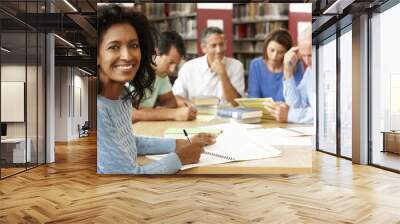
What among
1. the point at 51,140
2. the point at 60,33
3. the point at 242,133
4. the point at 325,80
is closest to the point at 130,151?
the point at 242,133


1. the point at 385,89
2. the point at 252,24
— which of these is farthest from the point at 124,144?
the point at 385,89

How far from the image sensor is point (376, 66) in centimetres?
715

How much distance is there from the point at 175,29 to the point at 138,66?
2.40 ft

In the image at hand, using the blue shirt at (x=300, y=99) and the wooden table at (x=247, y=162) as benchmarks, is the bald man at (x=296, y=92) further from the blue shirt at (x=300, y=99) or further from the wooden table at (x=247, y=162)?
the wooden table at (x=247, y=162)

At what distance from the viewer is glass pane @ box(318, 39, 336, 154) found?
29.8 feet

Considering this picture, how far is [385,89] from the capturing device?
266 inches

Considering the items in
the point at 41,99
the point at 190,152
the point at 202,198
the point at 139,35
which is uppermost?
the point at 139,35

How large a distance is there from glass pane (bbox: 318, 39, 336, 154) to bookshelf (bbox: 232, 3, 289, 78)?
11.4ft

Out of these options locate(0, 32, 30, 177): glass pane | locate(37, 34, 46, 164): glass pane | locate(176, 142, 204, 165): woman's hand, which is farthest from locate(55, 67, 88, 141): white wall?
locate(176, 142, 204, 165): woman's hand

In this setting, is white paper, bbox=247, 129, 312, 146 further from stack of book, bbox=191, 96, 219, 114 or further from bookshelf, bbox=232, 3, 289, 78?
bookshelf, bbox=232, 3, 289, 78

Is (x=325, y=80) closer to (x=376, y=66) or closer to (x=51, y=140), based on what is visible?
(x=376, y=66)

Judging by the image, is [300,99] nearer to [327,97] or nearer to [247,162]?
[247,162]

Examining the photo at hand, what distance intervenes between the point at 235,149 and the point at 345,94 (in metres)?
3.67

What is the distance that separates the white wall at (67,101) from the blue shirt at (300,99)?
29.6ft
